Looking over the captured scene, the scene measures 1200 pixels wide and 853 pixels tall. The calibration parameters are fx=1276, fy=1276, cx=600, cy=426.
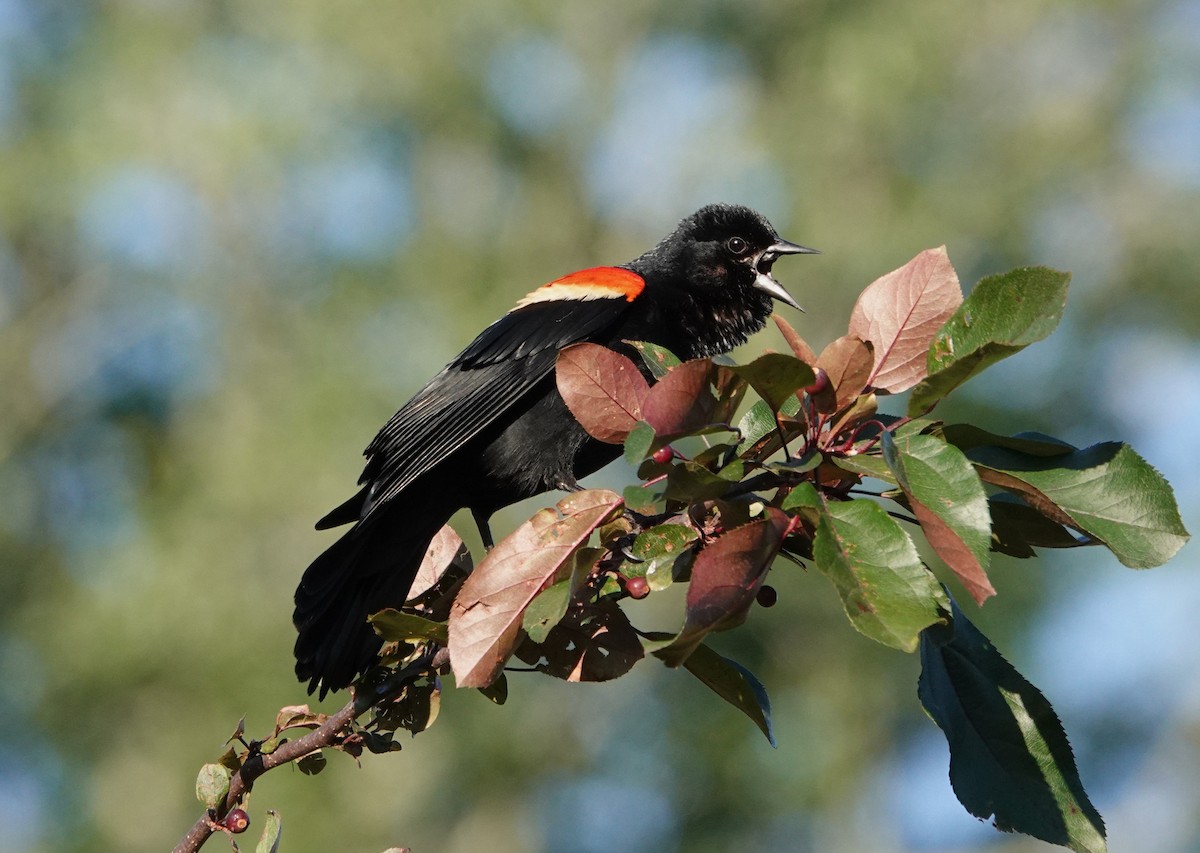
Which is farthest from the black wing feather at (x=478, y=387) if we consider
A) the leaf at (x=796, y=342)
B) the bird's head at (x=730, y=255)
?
the leaf at (x=796, y=342)

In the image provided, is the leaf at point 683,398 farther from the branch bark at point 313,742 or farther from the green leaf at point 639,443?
the branch bark at point 313,742

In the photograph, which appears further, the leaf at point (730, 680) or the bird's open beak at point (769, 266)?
the bird's open beak at point (769, 266)

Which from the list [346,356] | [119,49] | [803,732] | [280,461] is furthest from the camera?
[119,49]

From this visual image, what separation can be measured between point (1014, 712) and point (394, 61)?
11279 mm

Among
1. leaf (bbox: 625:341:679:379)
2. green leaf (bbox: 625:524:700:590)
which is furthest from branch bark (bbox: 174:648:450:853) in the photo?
leaf (bbox: 625:341:679:379)

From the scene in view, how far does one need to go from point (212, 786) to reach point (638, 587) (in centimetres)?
77

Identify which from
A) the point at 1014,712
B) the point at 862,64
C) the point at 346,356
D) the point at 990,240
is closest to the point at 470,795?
the point at 346,356

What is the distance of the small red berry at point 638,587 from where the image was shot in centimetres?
202

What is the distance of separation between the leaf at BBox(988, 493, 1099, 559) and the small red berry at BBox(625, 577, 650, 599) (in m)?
0.53

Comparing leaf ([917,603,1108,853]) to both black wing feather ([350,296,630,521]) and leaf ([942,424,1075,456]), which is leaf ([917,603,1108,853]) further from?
black wing feather ([350,296,630,521])

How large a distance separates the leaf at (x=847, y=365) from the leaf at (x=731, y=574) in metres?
0.24

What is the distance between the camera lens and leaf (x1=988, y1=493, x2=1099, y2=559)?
1.90 meters

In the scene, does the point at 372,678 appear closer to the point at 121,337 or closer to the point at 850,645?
the point at 850,645

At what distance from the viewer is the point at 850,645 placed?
37.9ft
